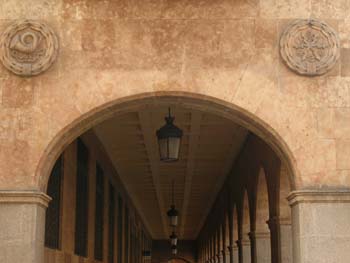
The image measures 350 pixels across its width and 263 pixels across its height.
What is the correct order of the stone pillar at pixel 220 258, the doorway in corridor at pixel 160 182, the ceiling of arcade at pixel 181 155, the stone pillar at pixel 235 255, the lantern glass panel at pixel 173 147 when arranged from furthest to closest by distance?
the stone pillar at pixel 220 258
the stone pillar at pixel 235 255
the ceiling of arcade at pixel 181 155
the doorway in corridor at pixel 160 182
the lantern glass panel at pixel 173 147

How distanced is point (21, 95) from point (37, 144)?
584 millimetres

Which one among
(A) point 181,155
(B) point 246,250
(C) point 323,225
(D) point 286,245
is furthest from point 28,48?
(B) point 246,250

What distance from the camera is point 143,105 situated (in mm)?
7941

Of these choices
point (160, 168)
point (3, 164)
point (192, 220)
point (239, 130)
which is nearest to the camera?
point (3, 164)

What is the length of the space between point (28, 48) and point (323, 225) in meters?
3.72

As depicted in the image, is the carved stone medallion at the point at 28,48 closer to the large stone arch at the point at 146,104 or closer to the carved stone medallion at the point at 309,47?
the large stone arch at the point at 146,104

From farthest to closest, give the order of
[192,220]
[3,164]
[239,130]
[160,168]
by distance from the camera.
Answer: [192,220] → [160,168] → [239,130] → [3,164]

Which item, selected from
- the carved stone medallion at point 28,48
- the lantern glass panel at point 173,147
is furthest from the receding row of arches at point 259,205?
the carved stone medallion at point 28,48

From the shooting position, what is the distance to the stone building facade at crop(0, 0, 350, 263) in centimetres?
750

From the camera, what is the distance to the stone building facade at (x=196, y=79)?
7496 mm

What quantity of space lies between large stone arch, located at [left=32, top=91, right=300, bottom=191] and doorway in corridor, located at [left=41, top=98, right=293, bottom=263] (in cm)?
7

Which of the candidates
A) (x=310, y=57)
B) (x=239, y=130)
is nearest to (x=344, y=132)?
(x=310, y=57)

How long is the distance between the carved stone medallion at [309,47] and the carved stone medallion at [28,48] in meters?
2.58

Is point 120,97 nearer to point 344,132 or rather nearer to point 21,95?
point 21,95
